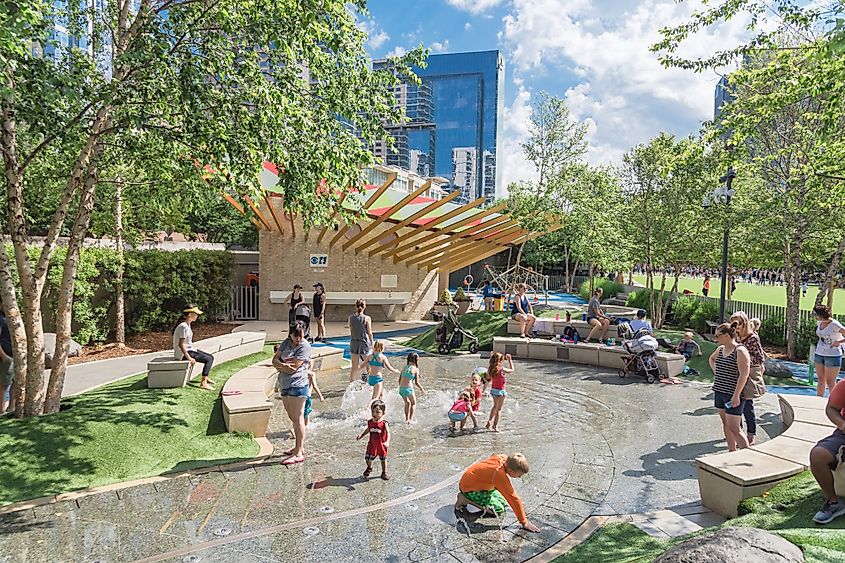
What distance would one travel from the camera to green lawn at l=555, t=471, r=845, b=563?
14.4 feet

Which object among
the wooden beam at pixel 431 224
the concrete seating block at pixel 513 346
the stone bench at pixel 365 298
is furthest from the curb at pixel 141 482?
the stone bench at pixel 365 298

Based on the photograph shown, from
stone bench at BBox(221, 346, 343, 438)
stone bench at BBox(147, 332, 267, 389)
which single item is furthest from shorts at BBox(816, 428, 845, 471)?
stone bench at BBox(147, 332, 267, 389)

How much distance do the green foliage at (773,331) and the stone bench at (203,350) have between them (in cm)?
1540

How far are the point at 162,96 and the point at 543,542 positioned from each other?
658 centimetres

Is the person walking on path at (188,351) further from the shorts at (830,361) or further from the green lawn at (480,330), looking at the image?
the shorts at (830,361)

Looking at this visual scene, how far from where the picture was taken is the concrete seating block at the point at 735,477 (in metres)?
5.14

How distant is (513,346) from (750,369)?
26.0 feet

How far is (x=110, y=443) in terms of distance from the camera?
22.0 ft

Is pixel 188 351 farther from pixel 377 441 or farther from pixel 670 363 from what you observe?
pixel 670 363

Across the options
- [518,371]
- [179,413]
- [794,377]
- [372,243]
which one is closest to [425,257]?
[372,243]

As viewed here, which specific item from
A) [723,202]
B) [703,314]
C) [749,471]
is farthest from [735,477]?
[703,314]

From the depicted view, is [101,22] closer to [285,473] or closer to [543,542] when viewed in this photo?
[285,473]

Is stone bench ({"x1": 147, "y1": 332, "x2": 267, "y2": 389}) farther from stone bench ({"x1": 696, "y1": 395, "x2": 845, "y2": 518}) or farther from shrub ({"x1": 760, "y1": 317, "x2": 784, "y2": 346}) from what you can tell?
shrub ({"x1": 760, "y1": 317, "x2": 784, "y2": 346})

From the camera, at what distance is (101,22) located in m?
9.44
